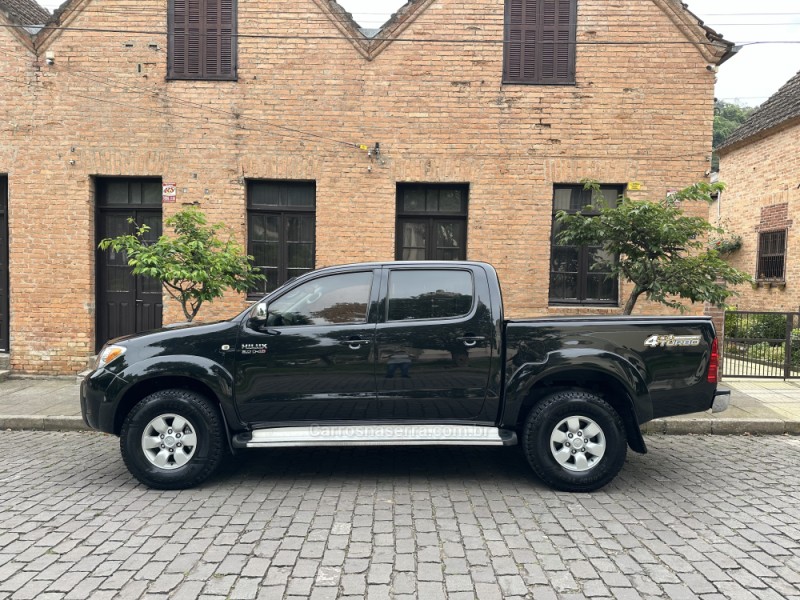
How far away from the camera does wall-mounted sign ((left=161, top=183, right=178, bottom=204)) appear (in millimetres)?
8773

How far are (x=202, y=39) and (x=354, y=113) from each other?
107 inches

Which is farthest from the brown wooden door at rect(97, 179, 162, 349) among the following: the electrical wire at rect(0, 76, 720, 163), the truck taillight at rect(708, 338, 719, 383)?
the truck taillight at rect(708, 338, 719, 383)

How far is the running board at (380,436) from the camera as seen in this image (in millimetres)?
4684

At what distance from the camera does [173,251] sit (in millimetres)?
6559

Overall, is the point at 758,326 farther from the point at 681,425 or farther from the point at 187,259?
the point at 187,259

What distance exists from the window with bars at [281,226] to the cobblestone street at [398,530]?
4.17 m

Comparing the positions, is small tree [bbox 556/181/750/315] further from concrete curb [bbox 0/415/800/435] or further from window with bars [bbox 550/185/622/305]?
window with bars [bbox 550/185/622/305]

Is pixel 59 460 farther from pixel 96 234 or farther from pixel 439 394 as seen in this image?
pixel 96 234

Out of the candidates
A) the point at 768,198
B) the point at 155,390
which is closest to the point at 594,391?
the point at 155,390

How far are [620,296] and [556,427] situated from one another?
16.6 feet

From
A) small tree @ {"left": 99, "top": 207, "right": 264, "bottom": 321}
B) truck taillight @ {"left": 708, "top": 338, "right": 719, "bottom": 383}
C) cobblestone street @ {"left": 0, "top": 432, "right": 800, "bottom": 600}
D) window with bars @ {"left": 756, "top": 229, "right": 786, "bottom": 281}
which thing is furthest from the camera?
window with bars @ {"left": 756, "top": 229, "right": 786, "bottom": 281}

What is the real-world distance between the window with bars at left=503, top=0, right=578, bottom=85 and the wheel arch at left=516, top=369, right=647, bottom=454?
18.9ft

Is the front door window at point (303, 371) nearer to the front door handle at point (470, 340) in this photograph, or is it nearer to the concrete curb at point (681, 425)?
the front door handle at point (470, 340)

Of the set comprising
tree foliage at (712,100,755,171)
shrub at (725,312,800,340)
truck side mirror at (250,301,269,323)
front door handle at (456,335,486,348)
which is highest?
tree foliage at (712,100,755,171)
